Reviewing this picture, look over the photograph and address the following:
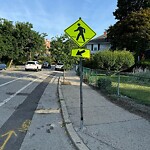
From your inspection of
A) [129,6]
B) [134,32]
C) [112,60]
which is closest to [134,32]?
[134,32]

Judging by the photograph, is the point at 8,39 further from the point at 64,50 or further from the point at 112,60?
the point at 64,50

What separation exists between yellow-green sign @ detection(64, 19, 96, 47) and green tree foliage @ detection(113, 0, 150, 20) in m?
40.9

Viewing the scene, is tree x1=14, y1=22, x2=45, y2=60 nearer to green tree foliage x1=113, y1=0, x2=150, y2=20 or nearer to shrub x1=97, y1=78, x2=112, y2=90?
green tree foliage x1=113, y1=0, x2=150, y2=20

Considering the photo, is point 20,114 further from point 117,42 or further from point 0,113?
point 117,42

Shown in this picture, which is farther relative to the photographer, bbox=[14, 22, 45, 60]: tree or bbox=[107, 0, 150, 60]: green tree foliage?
bbox=[14, 22, 45, 60]: tree

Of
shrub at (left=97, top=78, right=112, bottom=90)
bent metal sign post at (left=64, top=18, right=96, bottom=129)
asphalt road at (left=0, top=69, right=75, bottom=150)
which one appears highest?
bent metal sign post at (left=64, top=18, right=96, bottom=129)

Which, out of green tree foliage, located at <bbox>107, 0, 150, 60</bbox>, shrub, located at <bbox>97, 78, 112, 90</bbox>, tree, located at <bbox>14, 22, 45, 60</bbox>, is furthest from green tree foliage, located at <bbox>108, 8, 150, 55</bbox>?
shrub, located at <bbox>97, 78, 112, 90</bbox>

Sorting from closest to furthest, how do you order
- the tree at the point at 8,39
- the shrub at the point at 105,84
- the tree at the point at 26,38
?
the shrub at the point at 105,84 < the tree at the point at 8,39 < the tree at the point at 26,38

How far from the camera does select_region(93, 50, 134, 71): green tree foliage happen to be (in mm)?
30797

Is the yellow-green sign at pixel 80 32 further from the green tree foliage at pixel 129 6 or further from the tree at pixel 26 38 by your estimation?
the tree at pixel 26 38

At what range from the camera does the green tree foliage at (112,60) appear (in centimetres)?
3080

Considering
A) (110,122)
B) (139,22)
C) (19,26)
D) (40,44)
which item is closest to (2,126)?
(110,122)

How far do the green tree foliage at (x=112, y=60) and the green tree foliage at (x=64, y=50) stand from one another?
1132cm

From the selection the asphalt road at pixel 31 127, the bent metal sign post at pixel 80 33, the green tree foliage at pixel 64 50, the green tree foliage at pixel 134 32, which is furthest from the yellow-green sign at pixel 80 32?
the green tree foliage at pixel 134 32
